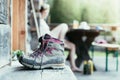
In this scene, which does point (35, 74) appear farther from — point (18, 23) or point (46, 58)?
point (18, 23)

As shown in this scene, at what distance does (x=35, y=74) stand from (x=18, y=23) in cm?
204

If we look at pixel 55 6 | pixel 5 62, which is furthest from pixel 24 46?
pixel 55 6

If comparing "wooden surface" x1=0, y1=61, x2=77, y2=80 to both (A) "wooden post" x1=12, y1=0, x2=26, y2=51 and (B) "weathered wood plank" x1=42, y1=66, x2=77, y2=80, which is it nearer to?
(B) "weathered wood plank" x1=42, y1=66, x2=77, y2=80

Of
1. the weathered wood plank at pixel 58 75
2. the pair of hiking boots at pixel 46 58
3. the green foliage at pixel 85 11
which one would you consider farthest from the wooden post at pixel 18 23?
the green foliage at pixel 85 11

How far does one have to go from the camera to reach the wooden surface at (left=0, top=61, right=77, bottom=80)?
1.92 metres

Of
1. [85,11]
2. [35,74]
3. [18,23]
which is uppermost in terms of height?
[85,11]

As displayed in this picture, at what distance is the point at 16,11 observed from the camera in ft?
13.1

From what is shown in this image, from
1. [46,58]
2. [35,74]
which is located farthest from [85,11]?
[35,74]

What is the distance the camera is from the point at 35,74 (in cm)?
208

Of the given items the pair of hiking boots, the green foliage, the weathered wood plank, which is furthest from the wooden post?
the green foliage

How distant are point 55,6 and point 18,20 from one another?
842 centimetres

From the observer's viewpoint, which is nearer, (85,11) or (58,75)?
(58,75)

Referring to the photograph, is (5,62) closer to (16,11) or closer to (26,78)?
(26,78)

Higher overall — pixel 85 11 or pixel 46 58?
pixel 85 11
